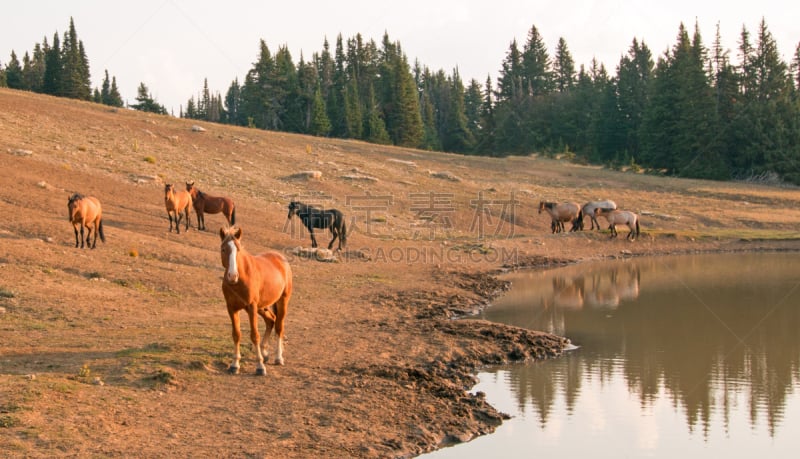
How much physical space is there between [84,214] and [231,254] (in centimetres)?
1166

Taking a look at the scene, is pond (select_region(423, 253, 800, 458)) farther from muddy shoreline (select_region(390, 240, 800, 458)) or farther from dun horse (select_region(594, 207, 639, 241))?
dun horse (select_region(594, 207, 639, 241))

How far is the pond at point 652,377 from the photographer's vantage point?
10.9 metres

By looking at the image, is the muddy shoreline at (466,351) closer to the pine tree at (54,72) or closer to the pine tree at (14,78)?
the pine tree at (54,72)

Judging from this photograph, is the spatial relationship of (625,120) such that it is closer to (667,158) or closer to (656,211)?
(667,158)

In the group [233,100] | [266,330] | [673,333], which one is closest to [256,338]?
[266,330]

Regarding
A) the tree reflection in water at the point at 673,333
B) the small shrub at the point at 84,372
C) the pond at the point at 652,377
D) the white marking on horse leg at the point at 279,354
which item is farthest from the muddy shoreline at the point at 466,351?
the small shrub at the point at 84,372

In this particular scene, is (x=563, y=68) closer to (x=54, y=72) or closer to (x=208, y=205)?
(x=54, y=72)

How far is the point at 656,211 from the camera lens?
43656mm

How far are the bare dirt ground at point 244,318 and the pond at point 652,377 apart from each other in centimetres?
82

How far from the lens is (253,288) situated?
11.4 m

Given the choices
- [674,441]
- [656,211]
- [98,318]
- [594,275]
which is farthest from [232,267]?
[656,211]

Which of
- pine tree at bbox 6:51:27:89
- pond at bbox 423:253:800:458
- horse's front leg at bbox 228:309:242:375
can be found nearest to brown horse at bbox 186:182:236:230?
pond at bbox 423:253:800:458

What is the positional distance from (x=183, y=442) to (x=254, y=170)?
112ft

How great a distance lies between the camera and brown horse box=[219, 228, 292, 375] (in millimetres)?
11070
